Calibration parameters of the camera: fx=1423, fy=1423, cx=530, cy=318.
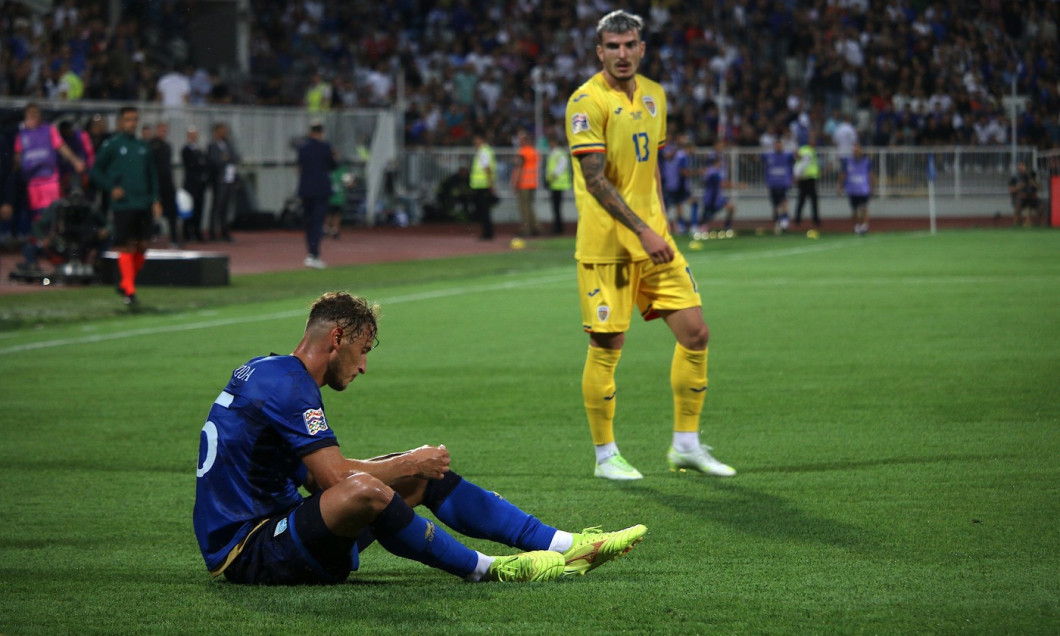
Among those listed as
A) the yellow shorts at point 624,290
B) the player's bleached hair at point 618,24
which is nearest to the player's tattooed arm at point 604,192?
the yellow shorts at point 624,290

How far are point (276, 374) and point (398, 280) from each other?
49.6 ft

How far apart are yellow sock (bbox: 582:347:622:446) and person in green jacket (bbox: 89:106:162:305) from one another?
10.6 meters

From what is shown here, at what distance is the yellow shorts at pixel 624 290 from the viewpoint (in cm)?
709

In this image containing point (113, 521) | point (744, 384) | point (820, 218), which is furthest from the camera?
point (820, 218)

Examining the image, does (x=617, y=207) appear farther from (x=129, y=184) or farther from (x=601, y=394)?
(x=129, y=184)

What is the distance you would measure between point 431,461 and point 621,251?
2346 millimetres

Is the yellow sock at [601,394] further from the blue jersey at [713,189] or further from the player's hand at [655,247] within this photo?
the blue jersey at [713,189]

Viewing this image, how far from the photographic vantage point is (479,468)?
7383mm

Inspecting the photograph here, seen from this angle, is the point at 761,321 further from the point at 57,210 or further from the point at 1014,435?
the point at 57,210

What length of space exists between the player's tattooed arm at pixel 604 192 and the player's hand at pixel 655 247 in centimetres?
7

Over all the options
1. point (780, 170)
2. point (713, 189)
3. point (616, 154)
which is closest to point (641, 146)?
point (616, 154)

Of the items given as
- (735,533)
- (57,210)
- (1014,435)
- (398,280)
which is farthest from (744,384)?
(57,210)

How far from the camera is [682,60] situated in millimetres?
40062

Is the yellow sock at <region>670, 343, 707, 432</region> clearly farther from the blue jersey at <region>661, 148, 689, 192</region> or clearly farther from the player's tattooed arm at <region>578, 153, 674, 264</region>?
the blue jersey at <region>661, 148, 689, 192</region>
